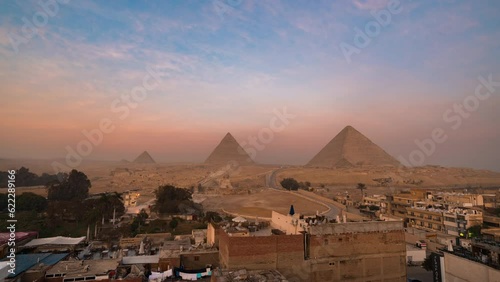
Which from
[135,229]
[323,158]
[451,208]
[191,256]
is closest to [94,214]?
[135,229]

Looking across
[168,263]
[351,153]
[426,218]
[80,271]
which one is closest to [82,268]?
[80,271]

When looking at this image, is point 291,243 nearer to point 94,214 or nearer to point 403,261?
point 403,261

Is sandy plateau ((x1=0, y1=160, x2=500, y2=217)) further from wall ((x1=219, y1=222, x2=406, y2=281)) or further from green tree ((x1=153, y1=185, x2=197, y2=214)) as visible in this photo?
wall ((x1=219, y1=222, x2=406, y2=281))

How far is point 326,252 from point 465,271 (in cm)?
594

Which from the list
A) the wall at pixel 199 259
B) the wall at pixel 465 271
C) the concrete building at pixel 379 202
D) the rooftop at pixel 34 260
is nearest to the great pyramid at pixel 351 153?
the concrete building at pixel 379 202

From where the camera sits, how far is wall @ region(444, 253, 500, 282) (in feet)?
42.5

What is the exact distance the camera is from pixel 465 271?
14.1 metres

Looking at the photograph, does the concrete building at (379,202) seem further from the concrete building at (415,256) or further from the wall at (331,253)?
the wall at (331,253)

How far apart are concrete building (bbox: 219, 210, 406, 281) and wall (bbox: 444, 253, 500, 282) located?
2423 millimetres

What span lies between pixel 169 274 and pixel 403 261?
1235 cm

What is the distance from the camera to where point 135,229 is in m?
31.4

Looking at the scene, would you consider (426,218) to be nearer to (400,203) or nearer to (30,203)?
(400,203)

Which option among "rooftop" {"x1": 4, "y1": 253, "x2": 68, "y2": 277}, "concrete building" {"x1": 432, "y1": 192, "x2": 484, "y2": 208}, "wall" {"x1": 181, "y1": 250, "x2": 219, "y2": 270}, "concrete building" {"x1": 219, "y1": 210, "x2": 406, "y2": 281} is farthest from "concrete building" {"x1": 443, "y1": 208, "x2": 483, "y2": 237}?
"rooftop" {"x1": 4, "y1": 253, "x2": 68, "y2": 277}

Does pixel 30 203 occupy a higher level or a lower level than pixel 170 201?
higher
